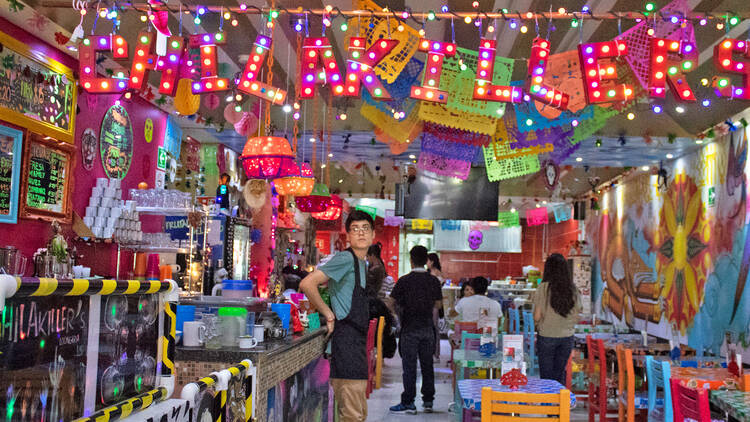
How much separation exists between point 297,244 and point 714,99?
9.88 metres

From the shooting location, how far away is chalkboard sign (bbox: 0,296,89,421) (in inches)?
55.2

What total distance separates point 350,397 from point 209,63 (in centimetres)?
252

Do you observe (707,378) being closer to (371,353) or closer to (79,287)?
(371,353)

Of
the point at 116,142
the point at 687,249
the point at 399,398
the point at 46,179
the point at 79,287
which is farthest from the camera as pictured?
the point at 687,249

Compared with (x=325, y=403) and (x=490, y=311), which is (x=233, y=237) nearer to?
(x=490, y=311)

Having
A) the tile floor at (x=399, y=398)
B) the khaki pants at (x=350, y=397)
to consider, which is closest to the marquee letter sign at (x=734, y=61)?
the khaki pants at (x=350, y=397)

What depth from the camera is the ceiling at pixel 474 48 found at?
611 centimetres

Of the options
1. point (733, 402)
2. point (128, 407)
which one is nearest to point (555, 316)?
point (733, 402)

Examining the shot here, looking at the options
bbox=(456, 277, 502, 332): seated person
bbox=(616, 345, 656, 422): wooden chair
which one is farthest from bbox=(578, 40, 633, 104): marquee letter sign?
bbox=(456, 277, 502, 332): seated person

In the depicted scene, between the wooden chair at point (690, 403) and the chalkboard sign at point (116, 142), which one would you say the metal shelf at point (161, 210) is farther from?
the wooden chair at point (690, 403)

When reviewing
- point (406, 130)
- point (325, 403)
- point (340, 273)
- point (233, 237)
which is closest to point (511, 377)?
point (340, 273)

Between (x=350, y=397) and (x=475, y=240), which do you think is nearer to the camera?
(x=350, y=397)

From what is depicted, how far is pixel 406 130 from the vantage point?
7.67m

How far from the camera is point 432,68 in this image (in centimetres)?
521
